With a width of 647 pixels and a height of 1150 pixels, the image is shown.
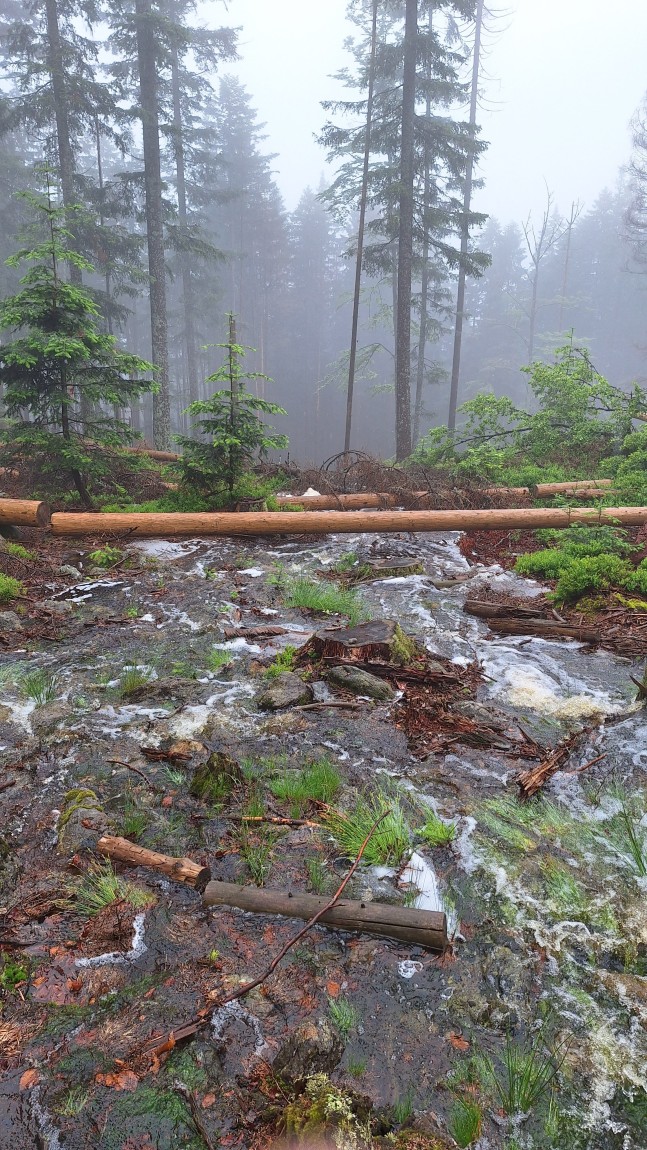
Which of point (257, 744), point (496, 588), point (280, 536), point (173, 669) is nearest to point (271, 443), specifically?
point (280, 536)

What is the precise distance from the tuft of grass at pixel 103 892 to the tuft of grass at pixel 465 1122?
178 centimetres

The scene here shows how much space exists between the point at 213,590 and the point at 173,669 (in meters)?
2.42

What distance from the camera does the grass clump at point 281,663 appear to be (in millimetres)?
5738

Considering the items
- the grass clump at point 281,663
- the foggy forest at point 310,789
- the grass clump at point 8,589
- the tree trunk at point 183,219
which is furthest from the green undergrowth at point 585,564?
the tree trunk at point 183,219

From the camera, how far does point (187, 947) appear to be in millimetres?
2814

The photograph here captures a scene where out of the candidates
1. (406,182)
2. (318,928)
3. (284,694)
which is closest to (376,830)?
(318,928)

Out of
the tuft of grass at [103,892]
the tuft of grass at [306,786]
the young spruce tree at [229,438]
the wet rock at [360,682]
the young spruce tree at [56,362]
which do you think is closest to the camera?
the tuft of grass at [103,892]

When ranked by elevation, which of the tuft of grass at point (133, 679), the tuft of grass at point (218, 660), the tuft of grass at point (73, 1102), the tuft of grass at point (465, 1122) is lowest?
the tuft of grass at point (465, 1122)

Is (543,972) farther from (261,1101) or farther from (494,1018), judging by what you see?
(261,1101)

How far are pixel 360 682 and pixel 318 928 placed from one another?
2.69 metres

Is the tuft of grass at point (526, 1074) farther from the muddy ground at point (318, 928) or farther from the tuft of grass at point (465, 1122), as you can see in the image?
the tuft of grass at point (465, 1122)

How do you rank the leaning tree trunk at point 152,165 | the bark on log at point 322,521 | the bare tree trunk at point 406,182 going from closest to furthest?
the bark on log at point 322,521 → the bare tree trunk at point 406,182 → the leaning tree trunk at point 152,165

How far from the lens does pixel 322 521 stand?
10.3m

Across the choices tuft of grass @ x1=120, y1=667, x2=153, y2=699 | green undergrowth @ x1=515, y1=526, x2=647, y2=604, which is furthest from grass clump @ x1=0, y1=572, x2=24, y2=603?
green undergrowth @ x1=515, y1=526, x2=647, y2=604
